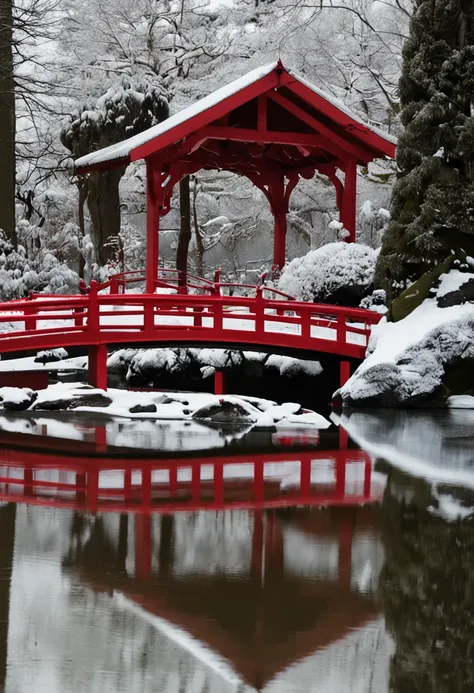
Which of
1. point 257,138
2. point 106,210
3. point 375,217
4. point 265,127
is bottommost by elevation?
point 375,217

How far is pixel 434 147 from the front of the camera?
17.0 meters

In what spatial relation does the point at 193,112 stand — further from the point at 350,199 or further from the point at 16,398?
the point at 16,398

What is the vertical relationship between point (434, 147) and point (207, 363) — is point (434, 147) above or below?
above

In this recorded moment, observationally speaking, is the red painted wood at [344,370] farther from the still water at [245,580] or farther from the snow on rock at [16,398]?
the still water at [245,580]

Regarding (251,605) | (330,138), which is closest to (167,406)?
(330,138)

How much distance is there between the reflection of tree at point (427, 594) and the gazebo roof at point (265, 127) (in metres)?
11.2

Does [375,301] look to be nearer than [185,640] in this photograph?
No

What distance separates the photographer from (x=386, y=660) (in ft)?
17.8

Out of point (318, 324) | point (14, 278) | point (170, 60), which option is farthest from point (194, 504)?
point (170, 60)

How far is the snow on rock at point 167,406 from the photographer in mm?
14039

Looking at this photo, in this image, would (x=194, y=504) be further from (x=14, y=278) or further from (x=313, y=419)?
(x=14, y=278)

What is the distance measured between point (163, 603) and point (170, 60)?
2574 centimetres

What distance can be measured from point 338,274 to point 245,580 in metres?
12.9

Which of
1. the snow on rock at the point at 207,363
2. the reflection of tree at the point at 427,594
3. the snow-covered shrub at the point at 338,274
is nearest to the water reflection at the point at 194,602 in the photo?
the reflection of tree at the point at 427,594
